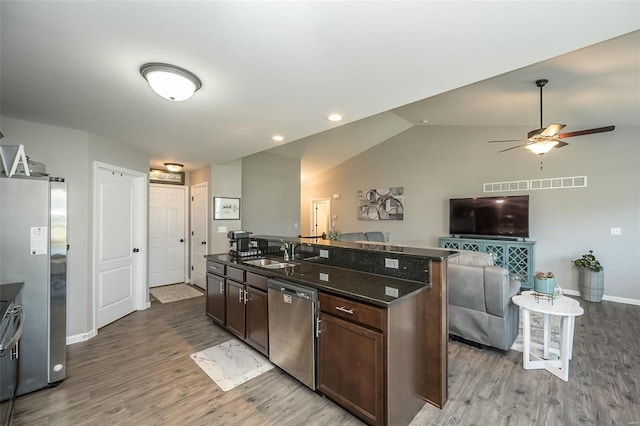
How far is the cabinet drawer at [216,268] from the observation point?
3324 mm

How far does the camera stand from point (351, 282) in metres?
2.19

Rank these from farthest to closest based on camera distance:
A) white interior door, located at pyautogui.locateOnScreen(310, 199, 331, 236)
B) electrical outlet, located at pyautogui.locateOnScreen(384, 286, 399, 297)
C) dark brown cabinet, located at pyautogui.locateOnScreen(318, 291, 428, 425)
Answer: white interior door, located at pyautogui.locateOnScreen(310, 199, 331, 236), electrical outlet, located at pyautogui.locateOnScreen(384, 286, 399, 297), dark brown cabinet, located at pyautogui.locateOnScreen(318, 291, 428, 425)

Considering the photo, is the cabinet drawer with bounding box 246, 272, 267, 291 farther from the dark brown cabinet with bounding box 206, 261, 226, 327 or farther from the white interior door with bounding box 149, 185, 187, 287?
the white interior door with bounding box 149, 185, 187, 287

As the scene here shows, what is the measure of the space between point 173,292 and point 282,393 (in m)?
3.80

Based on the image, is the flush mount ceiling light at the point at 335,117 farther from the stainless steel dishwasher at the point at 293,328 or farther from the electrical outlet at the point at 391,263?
the stainless steel dishwasher at the point at 293,328

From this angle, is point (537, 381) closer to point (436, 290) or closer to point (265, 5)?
point (436, 290)

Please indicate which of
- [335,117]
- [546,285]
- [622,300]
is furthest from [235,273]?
[622,300]

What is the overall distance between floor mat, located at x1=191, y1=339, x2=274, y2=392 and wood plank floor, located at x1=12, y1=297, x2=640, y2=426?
8cm

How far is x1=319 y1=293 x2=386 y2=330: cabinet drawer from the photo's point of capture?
5.67 ft

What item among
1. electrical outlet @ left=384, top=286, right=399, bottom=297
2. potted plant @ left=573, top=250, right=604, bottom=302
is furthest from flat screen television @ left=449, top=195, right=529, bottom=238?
electrical outlet @ left=384, top=286, right=399, bottom=297

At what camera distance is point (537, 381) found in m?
2.37

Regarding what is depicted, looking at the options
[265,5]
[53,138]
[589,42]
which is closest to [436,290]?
[589,42]

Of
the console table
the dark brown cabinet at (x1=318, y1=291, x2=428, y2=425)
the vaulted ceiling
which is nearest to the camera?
the vaulted ceiling

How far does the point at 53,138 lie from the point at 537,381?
5336mm
